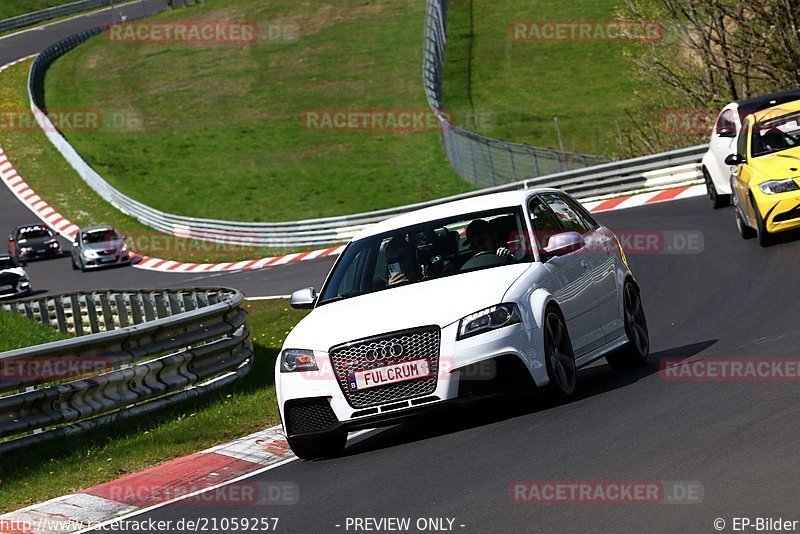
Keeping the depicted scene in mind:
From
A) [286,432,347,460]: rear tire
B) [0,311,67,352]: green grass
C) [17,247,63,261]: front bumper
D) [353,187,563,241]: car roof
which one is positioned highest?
[353,187,563,241]: car roof

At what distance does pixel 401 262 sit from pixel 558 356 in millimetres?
1366

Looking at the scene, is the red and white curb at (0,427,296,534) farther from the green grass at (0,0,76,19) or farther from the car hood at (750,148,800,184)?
the green grass at (0,0,76,19)

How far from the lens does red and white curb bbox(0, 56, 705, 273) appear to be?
1065 inches

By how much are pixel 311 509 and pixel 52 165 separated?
4931 centimetres

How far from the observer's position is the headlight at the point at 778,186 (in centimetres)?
1598

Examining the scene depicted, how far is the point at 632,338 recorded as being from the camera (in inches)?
434

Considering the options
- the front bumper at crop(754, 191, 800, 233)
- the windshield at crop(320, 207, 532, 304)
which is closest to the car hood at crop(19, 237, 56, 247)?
the front bumper at crop(754, 191, 800, 233)

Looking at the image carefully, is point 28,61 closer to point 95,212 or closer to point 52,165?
point 52,165

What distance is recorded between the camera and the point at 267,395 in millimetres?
12773

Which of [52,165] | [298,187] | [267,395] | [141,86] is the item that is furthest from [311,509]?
[141,86]

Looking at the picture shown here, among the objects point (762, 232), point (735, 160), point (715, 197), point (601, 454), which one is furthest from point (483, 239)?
point (715, 197)

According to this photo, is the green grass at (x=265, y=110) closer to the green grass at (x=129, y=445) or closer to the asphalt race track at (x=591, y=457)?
the green grass at (x=129, y=445)

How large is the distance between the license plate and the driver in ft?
4.55

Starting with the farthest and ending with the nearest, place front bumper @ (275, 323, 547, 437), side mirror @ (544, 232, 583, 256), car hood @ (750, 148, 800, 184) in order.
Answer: car hood @ (750, 148, 800, 184)
side mirror @ (544, 232, 583, 256)
front bumper @ (275, 323, 547, 437)
